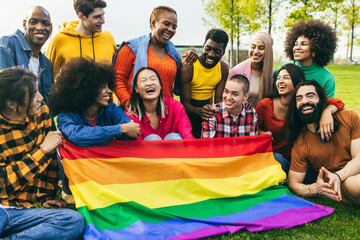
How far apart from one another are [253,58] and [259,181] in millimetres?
2283

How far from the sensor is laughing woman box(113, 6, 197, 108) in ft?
16.1

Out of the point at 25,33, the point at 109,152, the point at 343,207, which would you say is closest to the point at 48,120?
the point at 109,152

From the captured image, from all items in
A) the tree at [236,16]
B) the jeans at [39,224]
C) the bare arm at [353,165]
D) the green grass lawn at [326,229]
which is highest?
the tree at [236,16]

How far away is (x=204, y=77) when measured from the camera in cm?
525

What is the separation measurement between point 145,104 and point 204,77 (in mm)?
1192

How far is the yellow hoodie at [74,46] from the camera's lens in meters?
5.04

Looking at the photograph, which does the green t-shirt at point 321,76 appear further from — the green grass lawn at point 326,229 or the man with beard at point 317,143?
the green grass lawn at point 326,229

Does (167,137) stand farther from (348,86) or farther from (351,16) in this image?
(351,16)

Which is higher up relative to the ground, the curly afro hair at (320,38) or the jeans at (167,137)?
the curly afro hair at (320,38)

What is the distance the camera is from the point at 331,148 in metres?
A: 4.23

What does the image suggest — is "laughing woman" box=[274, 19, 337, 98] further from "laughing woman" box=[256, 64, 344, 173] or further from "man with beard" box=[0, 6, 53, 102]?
"man with beard" box=[0, 6, 53, 102]

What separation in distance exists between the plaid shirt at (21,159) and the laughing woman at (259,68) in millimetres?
3212

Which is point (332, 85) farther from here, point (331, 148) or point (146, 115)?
point (146, 115)

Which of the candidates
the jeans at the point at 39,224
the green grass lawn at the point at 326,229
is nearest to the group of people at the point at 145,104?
the jeans at the point at 39,224
